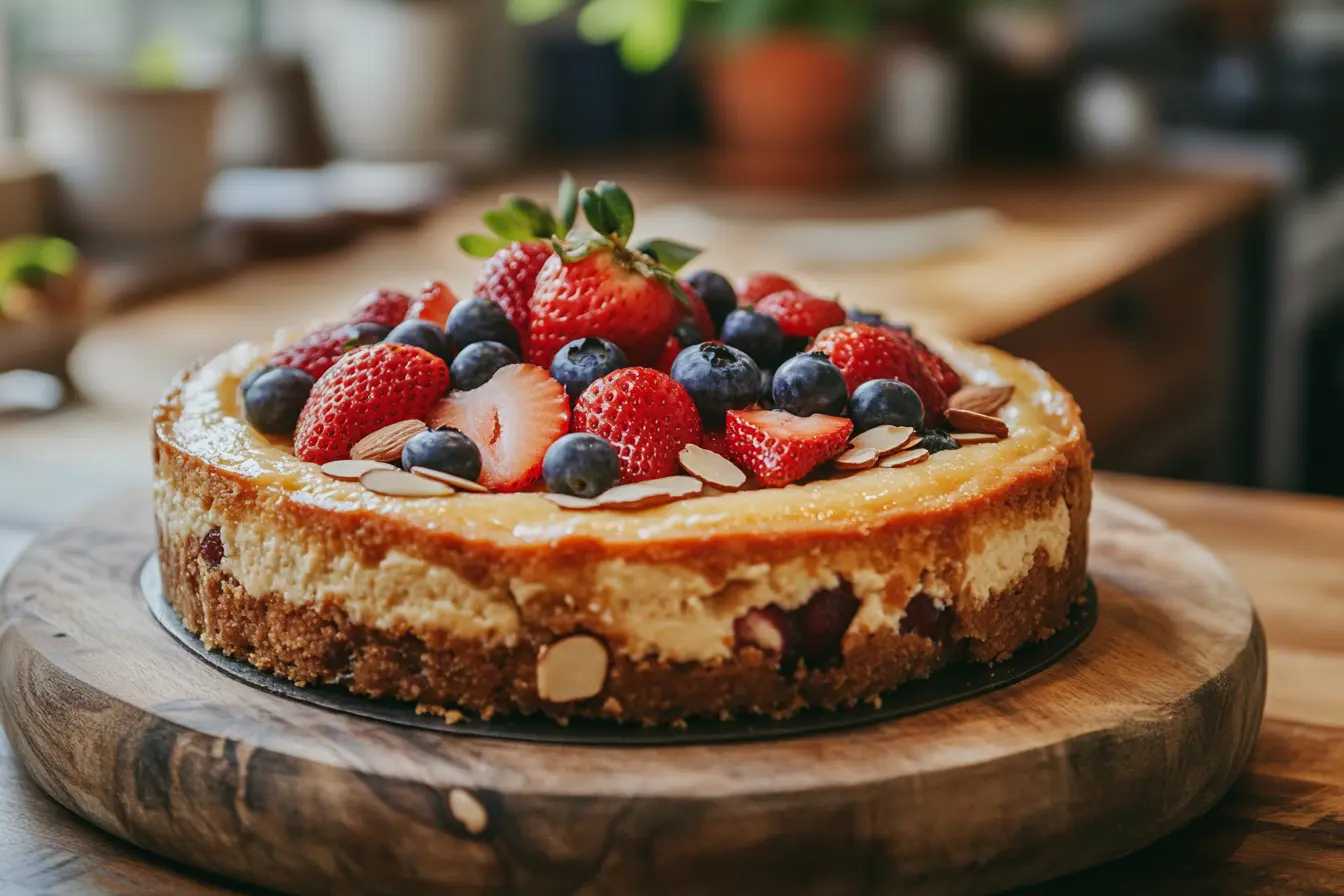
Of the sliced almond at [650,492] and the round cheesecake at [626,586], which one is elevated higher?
the sliced almond at [650,492]

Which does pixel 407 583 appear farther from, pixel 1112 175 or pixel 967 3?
pixel 967 3

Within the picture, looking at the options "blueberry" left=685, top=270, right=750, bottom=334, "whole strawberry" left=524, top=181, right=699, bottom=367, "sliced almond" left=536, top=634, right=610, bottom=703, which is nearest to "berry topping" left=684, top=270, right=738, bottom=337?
"blueberry" left=685, top=270, right=750, bottom=334

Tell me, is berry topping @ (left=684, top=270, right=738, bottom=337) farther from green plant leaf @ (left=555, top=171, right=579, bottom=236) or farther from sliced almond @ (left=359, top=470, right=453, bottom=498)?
sliced almond @ (left=359, top=470, right=453, bottom=498)

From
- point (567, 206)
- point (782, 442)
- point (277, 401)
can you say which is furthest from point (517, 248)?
point (782, 442)

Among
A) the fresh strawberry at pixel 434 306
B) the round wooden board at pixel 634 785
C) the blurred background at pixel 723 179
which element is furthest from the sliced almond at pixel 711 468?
the blurred background at pixel 723 179

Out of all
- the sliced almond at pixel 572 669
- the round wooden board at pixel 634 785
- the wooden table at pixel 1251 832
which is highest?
the sliced almond at pixel 572 669

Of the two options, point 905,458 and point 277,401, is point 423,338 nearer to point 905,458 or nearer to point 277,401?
point 277,401

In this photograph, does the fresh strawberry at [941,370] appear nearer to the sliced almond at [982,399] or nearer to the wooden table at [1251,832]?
the sliced almond at [982,399]
